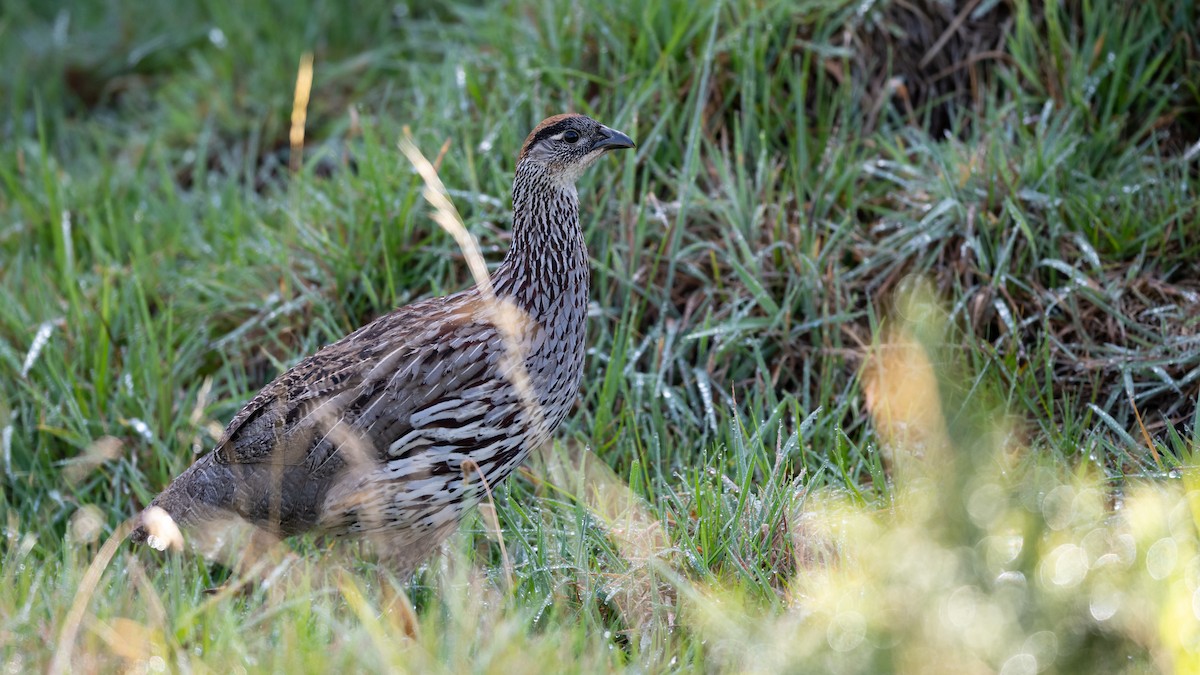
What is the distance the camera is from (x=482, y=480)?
141 inches

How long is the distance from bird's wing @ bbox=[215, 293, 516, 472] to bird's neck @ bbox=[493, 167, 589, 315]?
166 millimetres

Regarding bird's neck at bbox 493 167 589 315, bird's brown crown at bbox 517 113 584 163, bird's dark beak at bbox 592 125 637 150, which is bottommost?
bird's neck at bbox 493 167 589 315

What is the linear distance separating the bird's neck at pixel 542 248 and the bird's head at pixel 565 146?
0.03m

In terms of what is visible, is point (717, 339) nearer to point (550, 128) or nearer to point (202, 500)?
point (550, 128)

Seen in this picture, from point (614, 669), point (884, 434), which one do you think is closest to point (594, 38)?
point (884, 434)

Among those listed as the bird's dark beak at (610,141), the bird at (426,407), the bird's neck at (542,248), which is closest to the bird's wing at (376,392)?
the bird at (426,407)

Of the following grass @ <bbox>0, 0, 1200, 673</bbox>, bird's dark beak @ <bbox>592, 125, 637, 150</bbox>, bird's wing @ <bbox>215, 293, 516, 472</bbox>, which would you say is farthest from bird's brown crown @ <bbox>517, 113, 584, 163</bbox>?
grass @ <bbox>0, 0, 1200, 673</bbox>

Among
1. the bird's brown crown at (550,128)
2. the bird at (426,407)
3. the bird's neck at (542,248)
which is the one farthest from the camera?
the bird's brown crown at (550,128)

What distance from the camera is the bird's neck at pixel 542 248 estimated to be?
3.92m

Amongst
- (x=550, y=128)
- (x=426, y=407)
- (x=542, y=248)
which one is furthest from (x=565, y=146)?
(x=426, y=407)

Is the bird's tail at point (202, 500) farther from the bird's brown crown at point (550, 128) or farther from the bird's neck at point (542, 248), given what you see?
the bird's brown crown at point (550, 128)

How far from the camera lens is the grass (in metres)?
2.84

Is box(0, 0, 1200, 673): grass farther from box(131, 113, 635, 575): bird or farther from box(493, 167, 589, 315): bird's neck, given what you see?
box(493, 167, 589, 315): bird's neck

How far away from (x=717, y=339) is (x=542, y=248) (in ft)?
3.17
